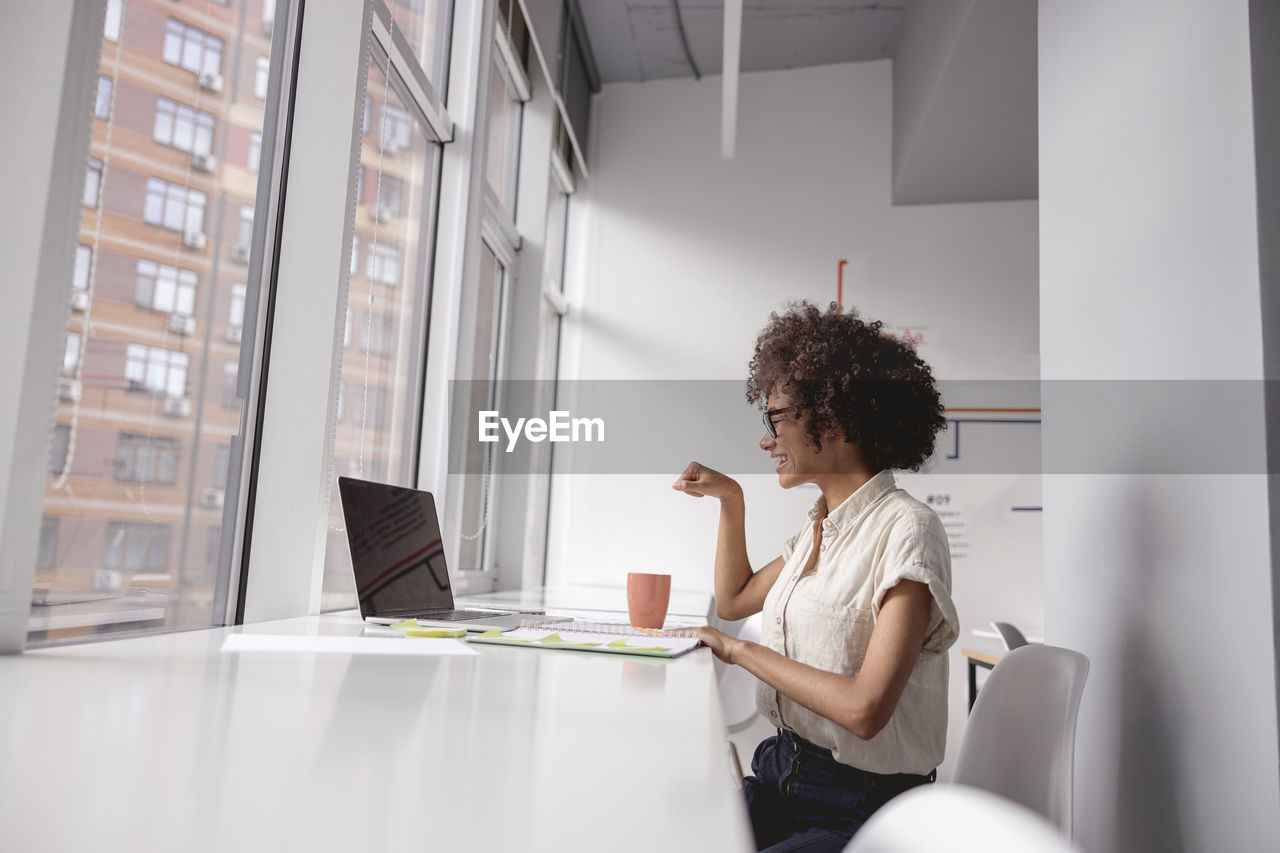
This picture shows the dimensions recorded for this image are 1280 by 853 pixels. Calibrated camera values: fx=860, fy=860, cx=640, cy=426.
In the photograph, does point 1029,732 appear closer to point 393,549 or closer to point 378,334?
point 393,549

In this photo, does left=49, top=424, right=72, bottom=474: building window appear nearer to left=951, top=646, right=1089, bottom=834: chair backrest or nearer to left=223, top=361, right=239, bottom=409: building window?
left=223, top=361, right=239, bottom=409: building window

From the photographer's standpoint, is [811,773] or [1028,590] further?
[1028,590]

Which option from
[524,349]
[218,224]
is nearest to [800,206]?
[524,349]

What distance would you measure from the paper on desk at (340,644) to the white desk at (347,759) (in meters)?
0.13

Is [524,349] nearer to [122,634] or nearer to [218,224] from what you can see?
[218,224]

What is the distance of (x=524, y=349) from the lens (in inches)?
140

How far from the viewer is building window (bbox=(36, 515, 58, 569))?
1089mm

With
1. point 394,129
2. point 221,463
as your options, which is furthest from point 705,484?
point 394,129

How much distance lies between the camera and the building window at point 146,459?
1.26 metres

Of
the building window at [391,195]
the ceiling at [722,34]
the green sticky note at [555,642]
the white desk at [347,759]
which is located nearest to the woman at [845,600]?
the green sticky note at [555,642]

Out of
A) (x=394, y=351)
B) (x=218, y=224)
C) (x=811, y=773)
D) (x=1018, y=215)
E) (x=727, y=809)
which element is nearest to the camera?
(x=727, y=809)

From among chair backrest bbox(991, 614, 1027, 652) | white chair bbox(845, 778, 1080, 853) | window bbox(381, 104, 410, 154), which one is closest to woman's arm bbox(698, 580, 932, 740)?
white chair bbox(845, 778, 1080, 853)

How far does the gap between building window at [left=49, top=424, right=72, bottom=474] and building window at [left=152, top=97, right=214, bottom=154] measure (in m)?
0.46

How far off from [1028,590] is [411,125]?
3.03m
